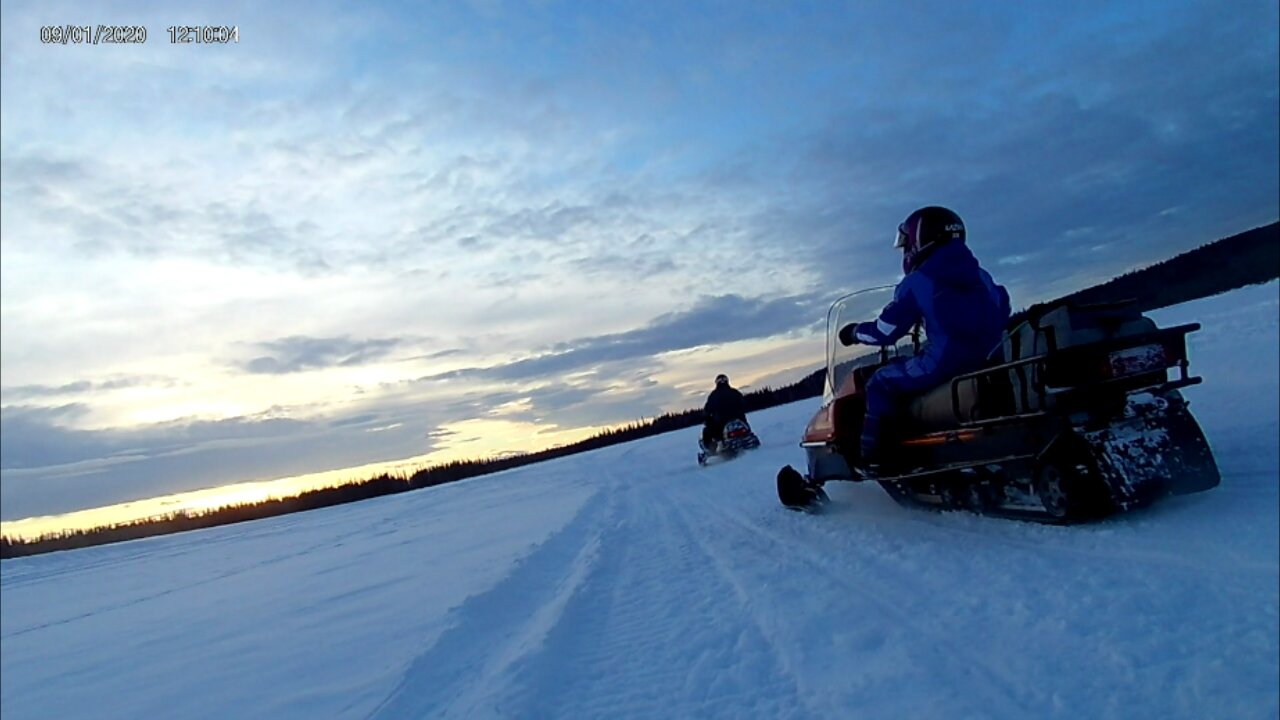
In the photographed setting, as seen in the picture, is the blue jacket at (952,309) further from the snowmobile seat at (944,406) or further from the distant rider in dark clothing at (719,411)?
the distant rider in dark clothing at (719,411)

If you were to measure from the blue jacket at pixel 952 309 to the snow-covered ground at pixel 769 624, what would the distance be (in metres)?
1.06

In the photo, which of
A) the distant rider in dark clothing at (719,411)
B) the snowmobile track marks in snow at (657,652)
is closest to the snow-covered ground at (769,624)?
the snowmobile track marks in snow at (657,652)

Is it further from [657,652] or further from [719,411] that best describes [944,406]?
[719,411]

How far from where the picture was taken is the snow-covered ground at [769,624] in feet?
7.39

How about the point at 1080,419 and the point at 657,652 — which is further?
the point at 1080,419

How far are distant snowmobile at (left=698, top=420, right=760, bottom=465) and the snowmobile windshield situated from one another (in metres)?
7.70

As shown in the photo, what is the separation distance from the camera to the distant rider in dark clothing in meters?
14.4

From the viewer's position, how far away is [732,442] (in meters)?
14.0

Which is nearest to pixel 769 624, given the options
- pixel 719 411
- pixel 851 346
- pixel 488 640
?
pixel 488 640

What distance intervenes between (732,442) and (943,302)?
9.67 metres

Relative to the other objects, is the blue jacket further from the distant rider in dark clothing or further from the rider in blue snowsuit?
the distant rider in dark clothing

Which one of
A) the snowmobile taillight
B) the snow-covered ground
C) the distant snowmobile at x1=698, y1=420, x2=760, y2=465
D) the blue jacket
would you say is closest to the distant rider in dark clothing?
the distant snowmobile at x1=698, y1=420, x2=760, y2=465

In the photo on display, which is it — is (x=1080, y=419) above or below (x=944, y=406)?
below

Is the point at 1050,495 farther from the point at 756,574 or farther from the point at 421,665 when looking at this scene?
the point at 421,665
